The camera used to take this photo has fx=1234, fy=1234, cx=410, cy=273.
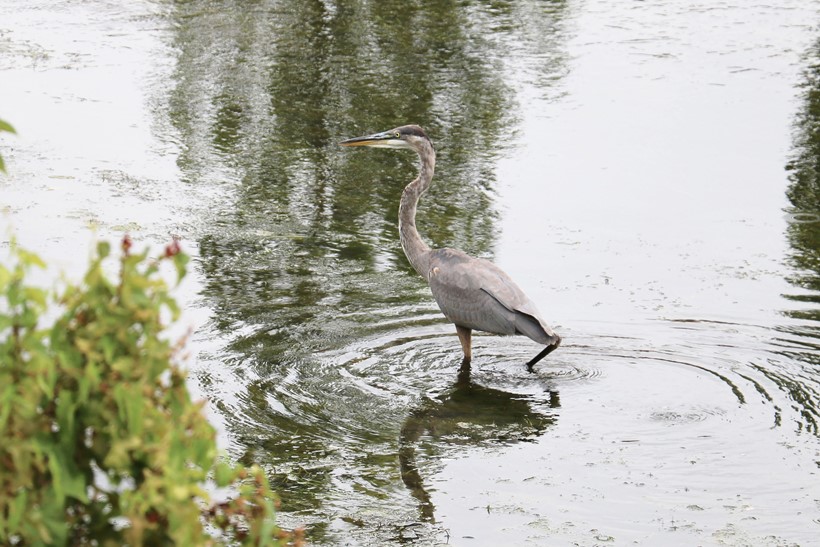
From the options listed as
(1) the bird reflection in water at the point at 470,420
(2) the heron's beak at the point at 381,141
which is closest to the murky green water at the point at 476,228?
(1) the bird reflection in water at the point at 470,420

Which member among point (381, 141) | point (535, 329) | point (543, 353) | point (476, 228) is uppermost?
point (381, 141)

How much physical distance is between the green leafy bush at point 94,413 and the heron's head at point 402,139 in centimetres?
625

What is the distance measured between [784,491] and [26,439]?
4.46 metres

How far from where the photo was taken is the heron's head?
8719mm

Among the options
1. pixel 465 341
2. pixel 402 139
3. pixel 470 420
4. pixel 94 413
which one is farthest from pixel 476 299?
pixel 94 413

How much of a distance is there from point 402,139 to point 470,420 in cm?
264

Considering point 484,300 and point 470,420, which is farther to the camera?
point 484,300

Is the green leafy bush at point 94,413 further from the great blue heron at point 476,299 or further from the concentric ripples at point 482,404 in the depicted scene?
the great blue heron at point 476,299

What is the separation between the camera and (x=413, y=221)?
28.1 feet

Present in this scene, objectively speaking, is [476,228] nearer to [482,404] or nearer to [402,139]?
[402,139]

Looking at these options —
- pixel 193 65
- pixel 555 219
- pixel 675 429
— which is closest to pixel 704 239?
pixel 555 219

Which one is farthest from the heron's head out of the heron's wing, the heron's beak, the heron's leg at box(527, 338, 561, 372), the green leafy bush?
the green leafy bush

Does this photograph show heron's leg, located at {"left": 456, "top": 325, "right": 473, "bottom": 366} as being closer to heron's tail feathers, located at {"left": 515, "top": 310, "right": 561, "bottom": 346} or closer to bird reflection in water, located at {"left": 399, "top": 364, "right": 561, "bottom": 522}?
bird reflection in water, located at {"left": 399, "top": 364, "right": 561, "bottom": 522}

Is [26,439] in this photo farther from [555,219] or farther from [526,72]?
[526,72]
